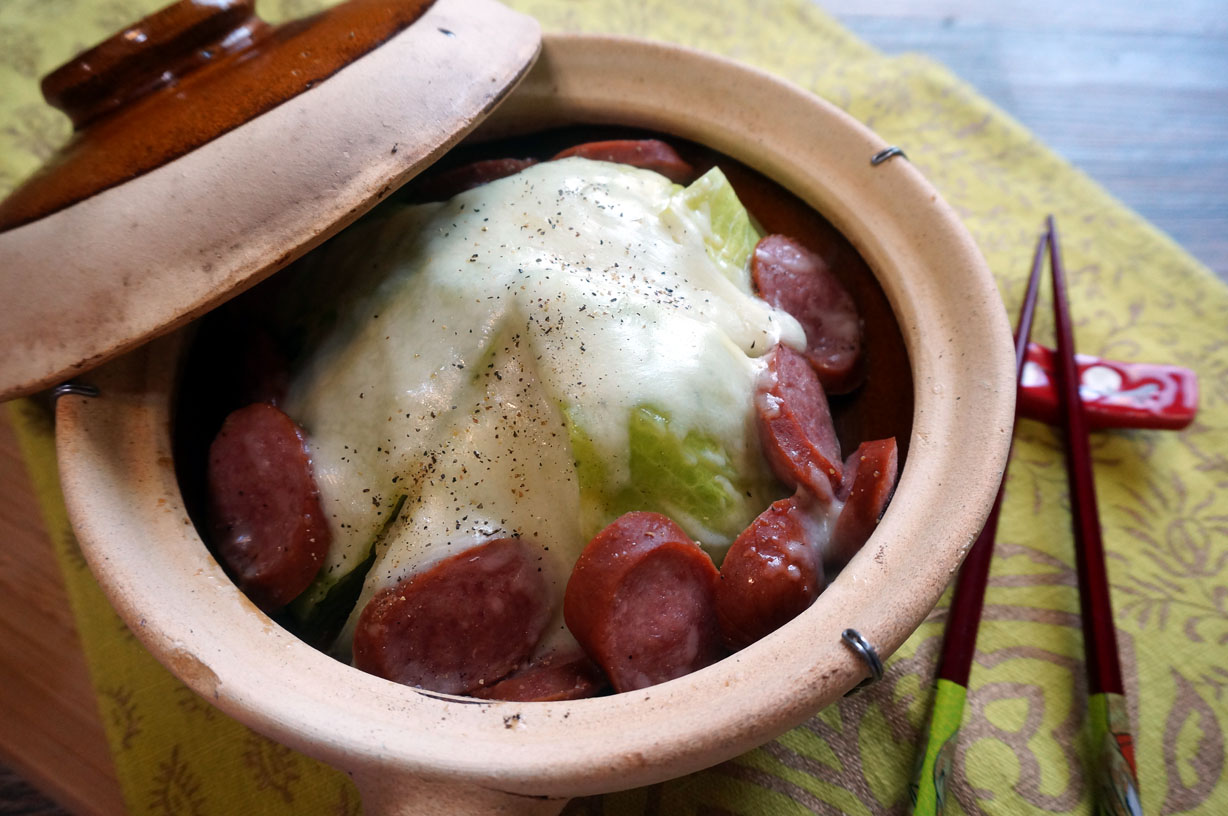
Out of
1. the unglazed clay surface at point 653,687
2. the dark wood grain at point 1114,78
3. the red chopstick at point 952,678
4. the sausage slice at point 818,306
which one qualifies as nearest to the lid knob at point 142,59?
the unglazed clay surface at point 653,687

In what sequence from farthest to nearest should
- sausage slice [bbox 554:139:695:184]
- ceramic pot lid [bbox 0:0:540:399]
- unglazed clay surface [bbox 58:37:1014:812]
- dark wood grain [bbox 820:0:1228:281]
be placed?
1. dark wood grain [bbox 820:0:1228:281]
2. sausage slice [bbox 554:139:695:184]
3. ceramic pot lid [bbox 0:0:540:399]
4. unglazed clay surface [bbox 58:37:1014:812]

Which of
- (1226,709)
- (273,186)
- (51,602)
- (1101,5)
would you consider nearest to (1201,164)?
(1101,5)

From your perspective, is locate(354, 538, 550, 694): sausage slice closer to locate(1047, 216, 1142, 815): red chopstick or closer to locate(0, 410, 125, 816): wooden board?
locate(0, 410, 125, 816): wooden board

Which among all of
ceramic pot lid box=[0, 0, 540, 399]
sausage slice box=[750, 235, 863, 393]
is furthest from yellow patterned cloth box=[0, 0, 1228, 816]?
ceramic pot lid box=[0, 0, 540, 399]

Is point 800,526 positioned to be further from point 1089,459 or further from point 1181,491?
point 1181,491

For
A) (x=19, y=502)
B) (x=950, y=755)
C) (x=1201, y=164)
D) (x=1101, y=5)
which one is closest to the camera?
(x=950, y=755)

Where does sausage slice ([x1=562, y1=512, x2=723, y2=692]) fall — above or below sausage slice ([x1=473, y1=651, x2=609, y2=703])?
above

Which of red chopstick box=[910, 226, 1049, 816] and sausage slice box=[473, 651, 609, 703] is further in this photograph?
red chopstick box=[910, 226, 1049, 816]
